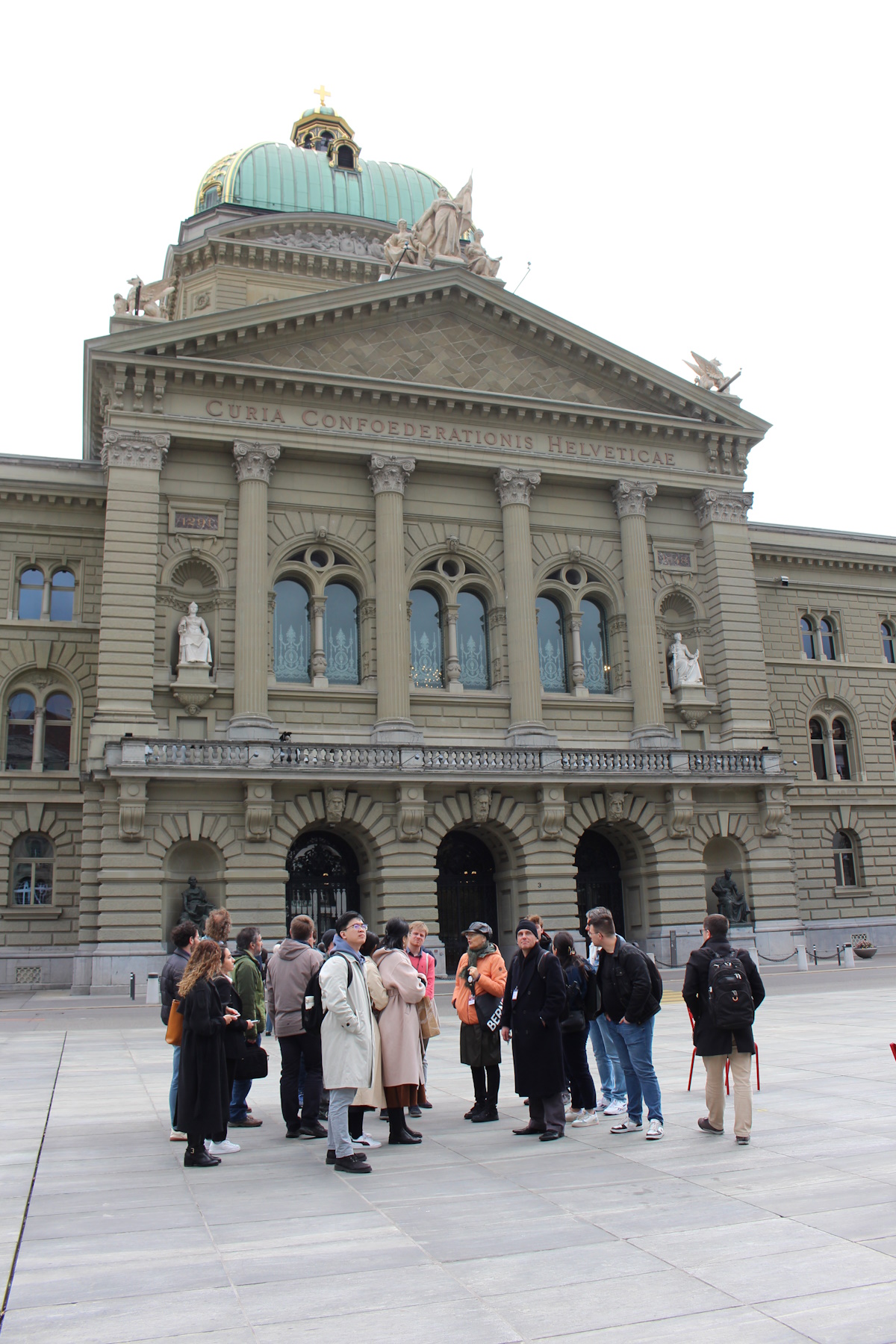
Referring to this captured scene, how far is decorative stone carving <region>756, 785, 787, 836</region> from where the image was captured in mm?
36969

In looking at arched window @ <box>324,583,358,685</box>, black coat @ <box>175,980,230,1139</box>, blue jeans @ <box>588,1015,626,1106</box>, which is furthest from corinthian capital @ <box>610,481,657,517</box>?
black coat @ <box>175,980,230,1139</box>

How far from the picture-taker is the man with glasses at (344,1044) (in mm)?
9594

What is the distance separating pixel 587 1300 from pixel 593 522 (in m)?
34.1

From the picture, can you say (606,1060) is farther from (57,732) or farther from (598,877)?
(57,732)

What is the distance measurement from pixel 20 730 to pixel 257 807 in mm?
9725

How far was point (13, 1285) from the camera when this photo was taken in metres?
6.71

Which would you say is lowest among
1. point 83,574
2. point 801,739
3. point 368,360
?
point 801,739

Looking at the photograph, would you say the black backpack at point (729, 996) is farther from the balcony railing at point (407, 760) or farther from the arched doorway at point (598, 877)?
the arched doorway at point (598, 877)

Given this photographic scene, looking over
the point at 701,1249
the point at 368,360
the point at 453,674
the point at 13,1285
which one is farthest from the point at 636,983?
the point at 368,360

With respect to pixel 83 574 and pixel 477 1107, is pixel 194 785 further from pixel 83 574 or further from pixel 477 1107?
pixel 477 1107

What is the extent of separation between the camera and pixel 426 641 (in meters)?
36.7

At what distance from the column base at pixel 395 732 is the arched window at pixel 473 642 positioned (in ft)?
11.1

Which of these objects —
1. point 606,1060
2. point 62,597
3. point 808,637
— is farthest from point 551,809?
point 606,1060

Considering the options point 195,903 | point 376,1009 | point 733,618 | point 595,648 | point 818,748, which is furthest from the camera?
point 818,748
